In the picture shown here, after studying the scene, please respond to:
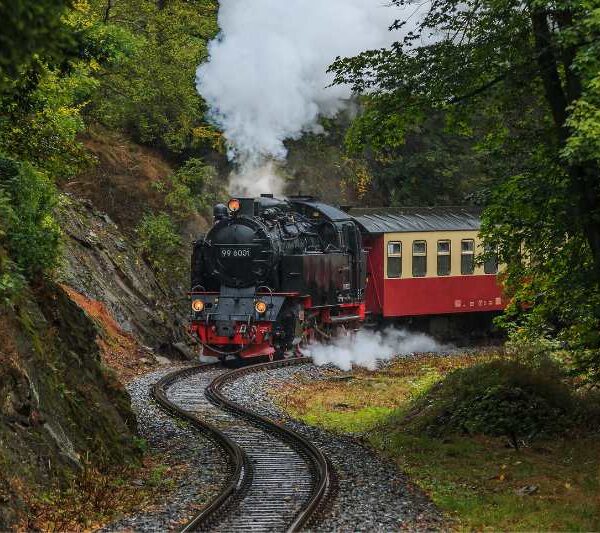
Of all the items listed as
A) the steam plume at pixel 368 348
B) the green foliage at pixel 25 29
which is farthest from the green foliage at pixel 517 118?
the steam plume at pixel 368 348

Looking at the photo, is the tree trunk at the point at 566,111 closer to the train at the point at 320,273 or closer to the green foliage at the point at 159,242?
the train at the point at 320,273

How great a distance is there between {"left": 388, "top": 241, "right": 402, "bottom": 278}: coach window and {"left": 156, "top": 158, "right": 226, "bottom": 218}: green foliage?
22.4ft

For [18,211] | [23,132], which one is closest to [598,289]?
[18,211]

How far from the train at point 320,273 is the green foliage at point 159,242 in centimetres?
449

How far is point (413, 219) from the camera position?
2977cm

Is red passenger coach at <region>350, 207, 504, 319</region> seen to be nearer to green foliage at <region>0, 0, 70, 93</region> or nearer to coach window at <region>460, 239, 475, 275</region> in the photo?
coach window at <region>460, 239, 475, 275</region>

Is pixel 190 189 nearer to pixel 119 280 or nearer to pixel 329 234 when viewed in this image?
pixel 119 280


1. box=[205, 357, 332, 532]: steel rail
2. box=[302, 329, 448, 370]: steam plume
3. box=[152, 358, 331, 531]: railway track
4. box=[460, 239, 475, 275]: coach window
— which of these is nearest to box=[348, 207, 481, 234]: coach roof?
box=[460, 239, 475, 275]: coach window

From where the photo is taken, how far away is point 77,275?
24.6 metres

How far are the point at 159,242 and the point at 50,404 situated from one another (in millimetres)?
18142

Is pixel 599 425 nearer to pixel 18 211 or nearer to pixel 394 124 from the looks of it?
pixel 394 124

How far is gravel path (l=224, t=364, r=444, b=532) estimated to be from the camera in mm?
10289

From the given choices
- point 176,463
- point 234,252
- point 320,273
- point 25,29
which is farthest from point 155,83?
point 25,29

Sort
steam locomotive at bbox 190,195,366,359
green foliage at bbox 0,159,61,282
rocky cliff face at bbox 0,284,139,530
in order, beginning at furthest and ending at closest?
steam locomotive at bbox 190,195,366,359 < green foliage at bbox 0,159,61,282 < rocky cliff face at bbox 0,284,139,530
